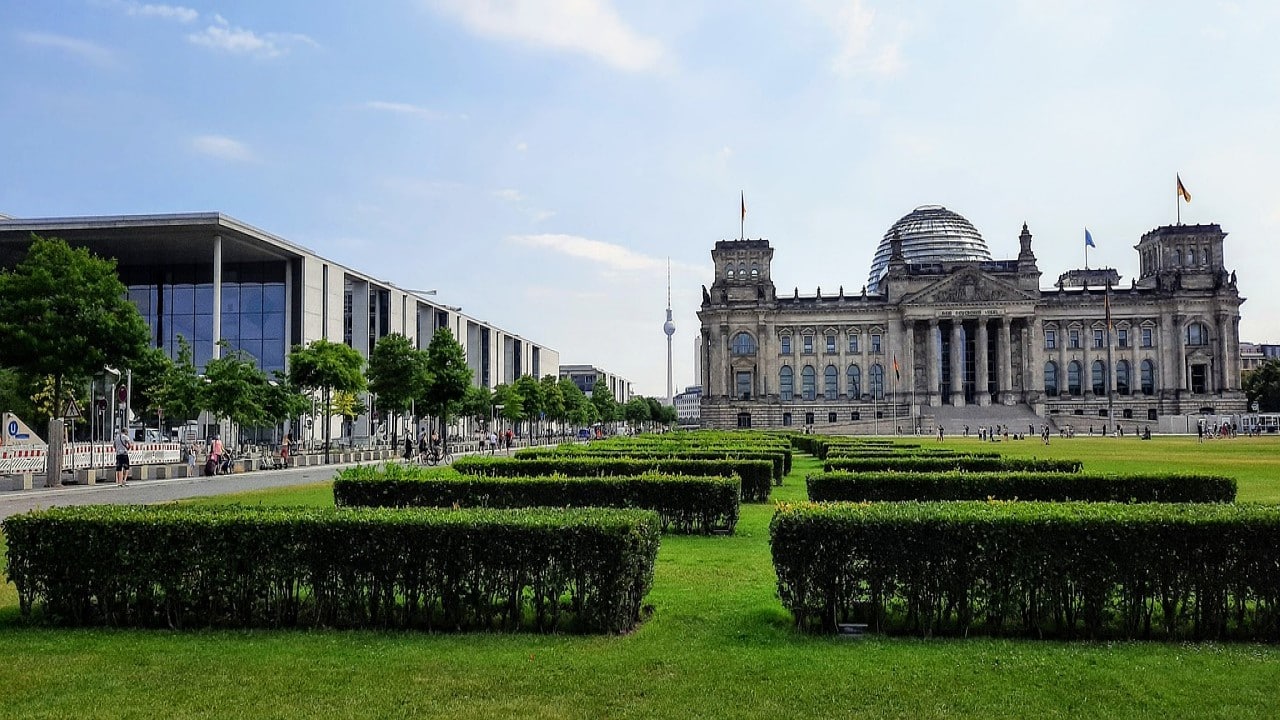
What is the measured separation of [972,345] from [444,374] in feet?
281

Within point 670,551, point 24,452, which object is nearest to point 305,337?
point 24,452

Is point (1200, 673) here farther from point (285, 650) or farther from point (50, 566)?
point (50, 566)

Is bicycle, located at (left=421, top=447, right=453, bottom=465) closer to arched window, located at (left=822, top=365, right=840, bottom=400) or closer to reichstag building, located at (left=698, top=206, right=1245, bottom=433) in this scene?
reichstag building, located at (left=698, top=206, right=1245, bottom=433)

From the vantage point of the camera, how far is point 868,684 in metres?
8.13

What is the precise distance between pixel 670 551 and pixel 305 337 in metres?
67.4

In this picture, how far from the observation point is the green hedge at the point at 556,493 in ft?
57.7

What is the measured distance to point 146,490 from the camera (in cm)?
3156

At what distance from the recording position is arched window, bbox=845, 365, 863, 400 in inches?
4934

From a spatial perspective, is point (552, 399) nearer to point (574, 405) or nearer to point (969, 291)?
point (574, 405)

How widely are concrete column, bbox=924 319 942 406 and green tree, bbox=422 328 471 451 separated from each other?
77355 millimetres

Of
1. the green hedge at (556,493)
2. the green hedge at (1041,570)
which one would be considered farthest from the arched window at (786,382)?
the green hedge at (1041,570)

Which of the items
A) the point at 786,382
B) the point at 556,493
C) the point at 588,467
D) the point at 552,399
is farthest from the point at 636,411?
the point at 556,493

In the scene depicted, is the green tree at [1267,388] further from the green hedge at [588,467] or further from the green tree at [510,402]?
the green hedge at [588,467]

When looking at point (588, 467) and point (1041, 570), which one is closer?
point (1041, 570)
